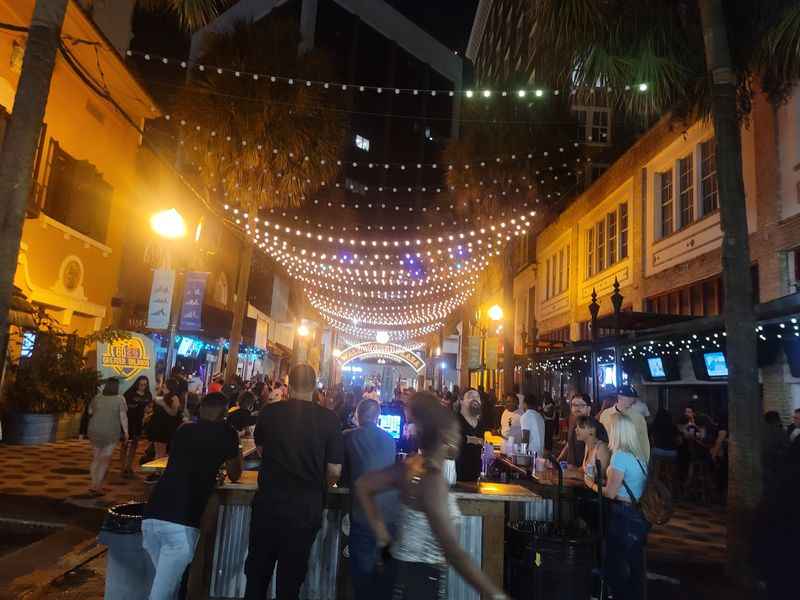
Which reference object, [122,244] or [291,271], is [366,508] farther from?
[291,271]

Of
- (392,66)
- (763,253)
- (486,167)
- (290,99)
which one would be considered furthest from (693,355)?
(392,66)

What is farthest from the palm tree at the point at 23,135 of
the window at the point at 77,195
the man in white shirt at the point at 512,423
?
the window at the point at 77,195

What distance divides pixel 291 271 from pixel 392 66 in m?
31.3

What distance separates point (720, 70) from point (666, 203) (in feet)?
28.3

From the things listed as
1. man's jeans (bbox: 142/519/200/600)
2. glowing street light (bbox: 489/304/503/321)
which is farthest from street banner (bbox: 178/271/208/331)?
man's jeans (bbox: 142/519/200/600)

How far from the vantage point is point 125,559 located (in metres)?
4.32

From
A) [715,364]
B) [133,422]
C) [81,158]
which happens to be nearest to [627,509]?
[715,364]

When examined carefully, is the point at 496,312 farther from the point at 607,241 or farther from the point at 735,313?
the point at 735,313

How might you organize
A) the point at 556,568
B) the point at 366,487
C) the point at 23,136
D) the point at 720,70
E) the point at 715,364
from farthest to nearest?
the point at 715,364, the point at 720,70, the point at 23,136, the point at 556,568, the point at 366,487

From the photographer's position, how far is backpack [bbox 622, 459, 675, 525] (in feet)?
15.1

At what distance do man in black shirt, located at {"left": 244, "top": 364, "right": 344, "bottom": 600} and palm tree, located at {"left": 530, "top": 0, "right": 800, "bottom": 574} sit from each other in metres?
4.74

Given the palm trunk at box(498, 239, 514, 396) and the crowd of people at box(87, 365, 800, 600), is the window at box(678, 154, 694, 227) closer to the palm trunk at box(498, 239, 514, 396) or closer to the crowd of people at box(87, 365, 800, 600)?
the palm trunk at box(498, 239, 514, 396)

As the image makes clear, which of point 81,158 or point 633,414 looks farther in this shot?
point 81,158

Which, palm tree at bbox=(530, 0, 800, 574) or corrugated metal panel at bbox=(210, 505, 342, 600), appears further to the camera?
palm tree at bbox=(530, 0, 800, 574)
